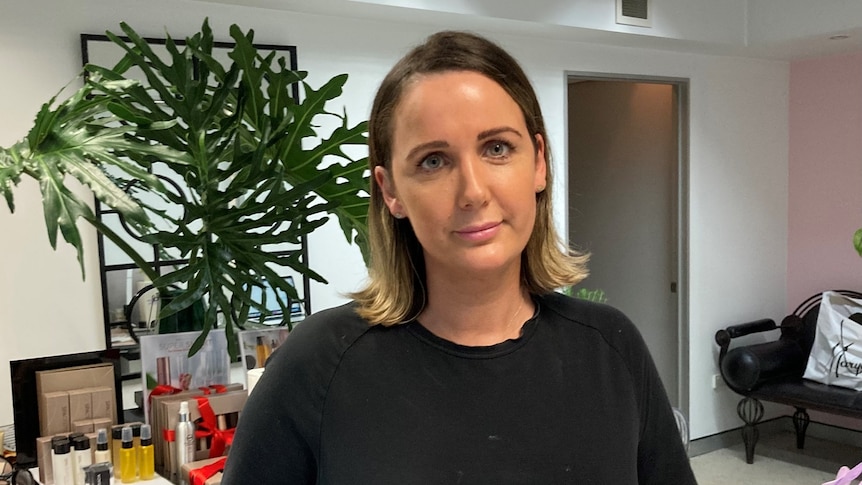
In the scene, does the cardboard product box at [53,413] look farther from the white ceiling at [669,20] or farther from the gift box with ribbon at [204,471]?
the white ceiling at [669,20]

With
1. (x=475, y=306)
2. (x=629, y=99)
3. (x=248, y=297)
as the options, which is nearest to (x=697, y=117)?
(x=629, y=99)

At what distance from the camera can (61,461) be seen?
6.83 feet

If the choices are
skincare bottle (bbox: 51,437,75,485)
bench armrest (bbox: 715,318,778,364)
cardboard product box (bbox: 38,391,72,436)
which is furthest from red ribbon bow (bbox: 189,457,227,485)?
bench armrest (bbox: 715,318,778,364)

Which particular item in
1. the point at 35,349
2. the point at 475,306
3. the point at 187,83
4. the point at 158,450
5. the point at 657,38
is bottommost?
the point at 158,450

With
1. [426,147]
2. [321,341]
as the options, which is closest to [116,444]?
[321,341]

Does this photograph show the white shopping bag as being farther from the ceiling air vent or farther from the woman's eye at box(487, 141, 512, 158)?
the woman's eye at box(487, 141, 512, 158)

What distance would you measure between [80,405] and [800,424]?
436 centimetres

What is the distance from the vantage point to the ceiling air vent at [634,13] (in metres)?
4.05

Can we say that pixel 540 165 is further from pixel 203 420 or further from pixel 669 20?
pixel 669 20

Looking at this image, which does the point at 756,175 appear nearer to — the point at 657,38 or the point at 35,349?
the point at 657,38

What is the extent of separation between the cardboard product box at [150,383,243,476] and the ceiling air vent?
281 centimetres

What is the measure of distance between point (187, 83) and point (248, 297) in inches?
20.4

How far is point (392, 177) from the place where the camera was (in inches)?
43.9

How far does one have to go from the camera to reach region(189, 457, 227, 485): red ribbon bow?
6.56ft
